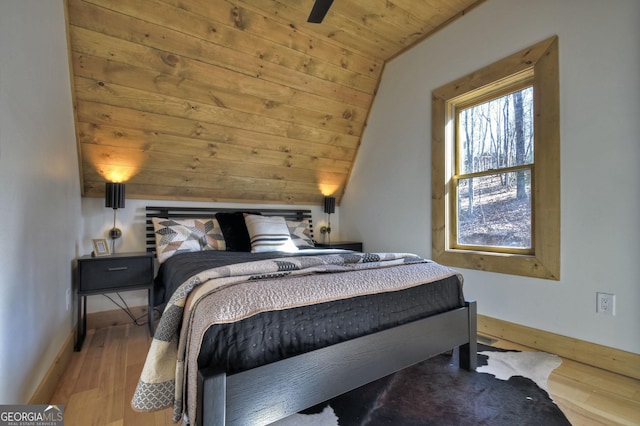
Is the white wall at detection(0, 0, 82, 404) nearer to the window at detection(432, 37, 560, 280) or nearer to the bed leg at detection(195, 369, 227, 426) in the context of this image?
the bed leg at detection(195, 369, 227, 426)

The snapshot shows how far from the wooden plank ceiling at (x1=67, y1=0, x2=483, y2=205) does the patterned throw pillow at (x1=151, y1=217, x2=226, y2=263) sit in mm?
399

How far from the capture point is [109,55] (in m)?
2.15

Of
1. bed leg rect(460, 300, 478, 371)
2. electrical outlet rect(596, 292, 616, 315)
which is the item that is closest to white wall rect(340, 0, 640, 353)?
electrical outlet rect(596, 292, 616, 315)

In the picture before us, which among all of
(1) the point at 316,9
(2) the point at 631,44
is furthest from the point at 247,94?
(2) the point at 631,44

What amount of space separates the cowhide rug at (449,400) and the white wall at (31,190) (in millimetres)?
1086

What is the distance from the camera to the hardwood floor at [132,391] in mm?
1361

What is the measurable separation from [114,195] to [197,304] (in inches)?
78.8

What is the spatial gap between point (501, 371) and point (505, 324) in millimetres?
620

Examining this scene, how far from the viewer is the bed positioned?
988mm

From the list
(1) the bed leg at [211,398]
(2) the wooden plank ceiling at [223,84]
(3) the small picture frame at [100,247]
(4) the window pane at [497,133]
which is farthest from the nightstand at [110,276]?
(4) the window pane at [497,133]

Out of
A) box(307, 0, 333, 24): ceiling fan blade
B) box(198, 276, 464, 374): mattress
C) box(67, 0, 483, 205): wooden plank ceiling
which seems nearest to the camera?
box(198, 276, 464, 374): mattress

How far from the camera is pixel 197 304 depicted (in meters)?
1.08

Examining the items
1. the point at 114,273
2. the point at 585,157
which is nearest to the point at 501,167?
the point at 585,157

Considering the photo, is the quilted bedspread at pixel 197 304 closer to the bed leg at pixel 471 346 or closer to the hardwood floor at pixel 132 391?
the hardwood floor at pixel 132 391
